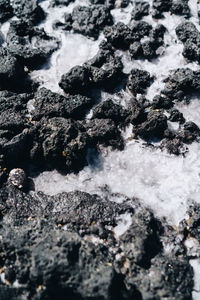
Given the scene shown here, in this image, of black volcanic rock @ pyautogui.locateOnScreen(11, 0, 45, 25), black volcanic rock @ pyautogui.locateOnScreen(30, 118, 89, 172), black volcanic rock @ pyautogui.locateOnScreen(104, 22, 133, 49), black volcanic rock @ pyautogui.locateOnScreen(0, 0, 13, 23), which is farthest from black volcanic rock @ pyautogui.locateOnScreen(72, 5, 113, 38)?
black volcanic rock @ pyautogui.locateOnScreen(30, 118, 89, 172)

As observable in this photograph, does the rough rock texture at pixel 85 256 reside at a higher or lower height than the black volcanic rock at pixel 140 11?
lower

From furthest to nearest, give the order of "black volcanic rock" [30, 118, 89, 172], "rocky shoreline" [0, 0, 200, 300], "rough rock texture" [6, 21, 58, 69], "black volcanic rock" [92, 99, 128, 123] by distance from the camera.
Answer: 1. "rough rock texture" [6, 21, 58, 69]
2. "black volcanic rock" [92, 99, 128, 123]
3. "black volcanic rock" [30, 118, 89, 172]
4. "rocky shoreline" [0, 0, 200, 300]

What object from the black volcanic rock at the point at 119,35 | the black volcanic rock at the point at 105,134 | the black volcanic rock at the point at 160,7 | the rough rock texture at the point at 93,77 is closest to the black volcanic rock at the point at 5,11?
the black volcanic rock at the point at 119,35

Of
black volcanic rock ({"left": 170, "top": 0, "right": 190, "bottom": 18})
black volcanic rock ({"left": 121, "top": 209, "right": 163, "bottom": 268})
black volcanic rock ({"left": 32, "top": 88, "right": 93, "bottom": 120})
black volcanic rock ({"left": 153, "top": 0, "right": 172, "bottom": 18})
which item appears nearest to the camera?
black volcanic rock ({"left": 121, "top": 209, "right": 163, "bottom": 268})

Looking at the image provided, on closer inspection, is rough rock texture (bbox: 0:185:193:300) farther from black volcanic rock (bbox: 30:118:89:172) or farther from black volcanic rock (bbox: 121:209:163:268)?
black volcanic rock (bbox: 30:118:89:172)

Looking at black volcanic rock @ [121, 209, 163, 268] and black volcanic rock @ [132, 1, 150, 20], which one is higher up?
black volcanic rock @ [132, 1, 150, 20]

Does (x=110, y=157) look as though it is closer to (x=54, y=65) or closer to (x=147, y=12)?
(x=54, y=65)

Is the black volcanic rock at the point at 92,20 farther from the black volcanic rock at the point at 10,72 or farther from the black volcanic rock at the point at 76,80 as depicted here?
the black volcanic rock at the point at 10,72

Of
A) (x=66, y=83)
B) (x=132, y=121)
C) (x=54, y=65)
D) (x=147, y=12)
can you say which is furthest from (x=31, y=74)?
(x=147, y=12)

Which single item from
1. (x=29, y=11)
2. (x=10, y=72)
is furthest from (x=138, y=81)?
(x=29, y=11)
